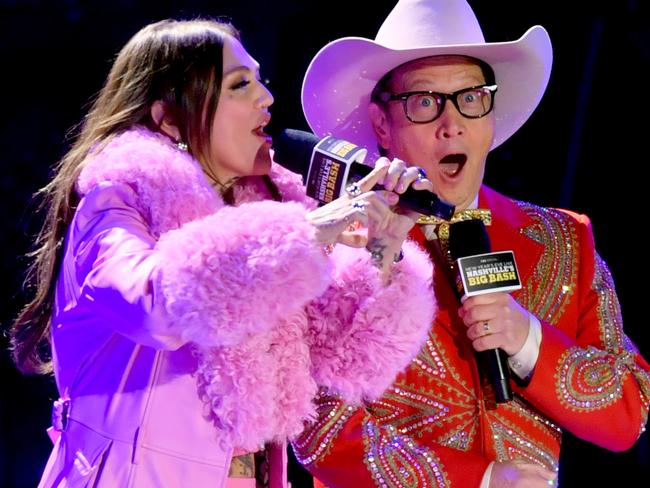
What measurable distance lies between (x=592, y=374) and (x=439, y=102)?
2.42 ft

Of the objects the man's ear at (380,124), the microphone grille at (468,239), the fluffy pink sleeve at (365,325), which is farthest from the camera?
the man's ear at (380,124)

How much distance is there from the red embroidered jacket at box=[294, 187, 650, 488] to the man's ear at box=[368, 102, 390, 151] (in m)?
0.28

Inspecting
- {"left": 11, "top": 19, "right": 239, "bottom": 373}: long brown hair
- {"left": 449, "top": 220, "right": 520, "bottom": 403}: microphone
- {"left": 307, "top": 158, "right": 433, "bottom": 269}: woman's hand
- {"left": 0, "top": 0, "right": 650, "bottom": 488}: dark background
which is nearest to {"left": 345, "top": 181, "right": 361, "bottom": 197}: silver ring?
{"left": 307, "top": 158, "right": 433, "bottom": 269}: woman's hand

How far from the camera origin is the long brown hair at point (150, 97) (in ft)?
6.14

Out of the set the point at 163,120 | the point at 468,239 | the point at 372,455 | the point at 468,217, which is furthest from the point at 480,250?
the point at 163,120

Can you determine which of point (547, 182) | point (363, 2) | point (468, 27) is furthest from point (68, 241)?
point (547, 182)

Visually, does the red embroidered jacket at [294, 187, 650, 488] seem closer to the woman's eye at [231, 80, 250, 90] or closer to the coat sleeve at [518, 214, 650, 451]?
the coat sleeve at [518, 214, 650, 451]

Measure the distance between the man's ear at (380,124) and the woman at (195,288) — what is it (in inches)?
14.3

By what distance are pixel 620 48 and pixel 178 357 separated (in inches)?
76.0

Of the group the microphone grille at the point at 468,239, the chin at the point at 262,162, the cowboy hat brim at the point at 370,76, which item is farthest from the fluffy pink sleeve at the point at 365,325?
the cowboy hat brim at the point at 370,76

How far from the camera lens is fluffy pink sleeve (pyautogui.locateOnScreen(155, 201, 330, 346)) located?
143cm

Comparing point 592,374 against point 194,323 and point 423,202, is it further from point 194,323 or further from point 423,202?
point 194,323

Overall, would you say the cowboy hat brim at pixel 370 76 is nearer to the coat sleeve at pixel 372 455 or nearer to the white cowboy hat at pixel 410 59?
the white cowboy hat at pixel 410 59

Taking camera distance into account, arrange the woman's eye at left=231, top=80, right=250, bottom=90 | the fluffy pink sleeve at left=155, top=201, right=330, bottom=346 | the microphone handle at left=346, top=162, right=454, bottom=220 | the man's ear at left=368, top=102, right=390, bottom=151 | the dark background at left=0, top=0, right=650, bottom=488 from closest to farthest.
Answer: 1. the fluffy pink sleeve at left=155, top=201, right=330, bottom=346
2. the microphone handle at left=346, top=162, right=454, bottom=220
3. the woman's eye at left=231, top=80, right=250, bottom=90
4. the man's ear at left=368, top=102, right=390, bottom=151
5. the dark background at left=0, top=0, right=650, bottom=488
